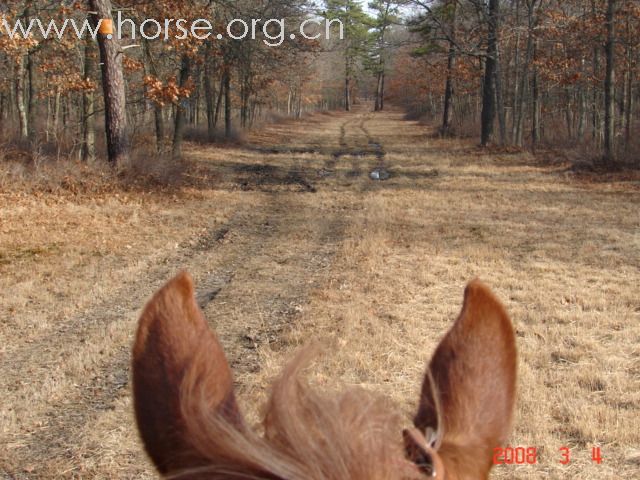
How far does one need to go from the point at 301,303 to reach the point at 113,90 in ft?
25.4

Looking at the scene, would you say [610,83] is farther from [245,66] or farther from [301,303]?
[301,303]

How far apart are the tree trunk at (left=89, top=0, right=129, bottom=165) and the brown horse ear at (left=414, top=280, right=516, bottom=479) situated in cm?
1154

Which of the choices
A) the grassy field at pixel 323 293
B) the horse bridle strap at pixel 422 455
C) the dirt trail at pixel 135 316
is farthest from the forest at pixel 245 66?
the horse bridle strap at pixel 422 455

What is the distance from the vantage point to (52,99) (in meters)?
25.9

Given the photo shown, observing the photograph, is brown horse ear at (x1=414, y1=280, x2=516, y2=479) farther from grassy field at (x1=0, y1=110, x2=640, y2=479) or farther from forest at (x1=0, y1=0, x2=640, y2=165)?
forest at (x1=0, y1=0, x2=640, y2=165)

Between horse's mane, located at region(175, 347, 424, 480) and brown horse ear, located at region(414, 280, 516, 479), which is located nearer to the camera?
horse's mane, located at region(175, 347, 424, 480)

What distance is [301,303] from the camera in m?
6.04

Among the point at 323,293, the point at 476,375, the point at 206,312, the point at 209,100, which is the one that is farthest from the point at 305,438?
the point at 209,100

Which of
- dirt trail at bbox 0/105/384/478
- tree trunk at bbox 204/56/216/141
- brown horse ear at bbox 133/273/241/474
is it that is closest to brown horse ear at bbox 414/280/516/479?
brown horse ear at bbox 133/273/241/474

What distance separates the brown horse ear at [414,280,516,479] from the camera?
111 centimetres

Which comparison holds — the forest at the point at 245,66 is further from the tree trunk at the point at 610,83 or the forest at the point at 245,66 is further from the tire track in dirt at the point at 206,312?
the tire track in dirt at the point at 206,312

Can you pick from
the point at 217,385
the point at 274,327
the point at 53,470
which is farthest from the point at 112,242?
the point at 217,385

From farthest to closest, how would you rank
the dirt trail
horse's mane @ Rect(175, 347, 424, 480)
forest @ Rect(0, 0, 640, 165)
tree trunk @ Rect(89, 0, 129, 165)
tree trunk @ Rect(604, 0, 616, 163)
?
tree trunk @ Rect(604, 0, 616, 163) < forest @ Rect(0, 0, 640, 165) < tree trunk @ Rect(89, 0, 129, 165) < the dirt trail < horse's mane @ Rect(175, 347, 424, 480)

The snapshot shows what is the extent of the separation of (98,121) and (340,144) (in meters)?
10.5
